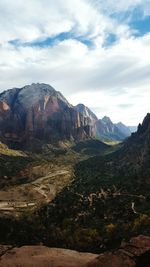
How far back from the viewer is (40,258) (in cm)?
4003

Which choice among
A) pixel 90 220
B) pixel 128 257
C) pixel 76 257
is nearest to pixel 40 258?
pixel 76 257

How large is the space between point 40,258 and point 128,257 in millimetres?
10688

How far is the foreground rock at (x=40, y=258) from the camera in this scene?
1502 inches

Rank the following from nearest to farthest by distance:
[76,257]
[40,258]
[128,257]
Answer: [128,257]
[40,258]
[76,257]

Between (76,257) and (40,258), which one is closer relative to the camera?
(40,258)

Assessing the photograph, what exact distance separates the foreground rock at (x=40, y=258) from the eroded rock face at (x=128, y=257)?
10.5ft

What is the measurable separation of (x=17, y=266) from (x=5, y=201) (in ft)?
341

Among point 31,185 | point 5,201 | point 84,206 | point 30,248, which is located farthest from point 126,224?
point 31,185

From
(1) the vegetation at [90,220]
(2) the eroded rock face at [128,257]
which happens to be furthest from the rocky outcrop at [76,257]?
(1) the vegetation at [90,220]

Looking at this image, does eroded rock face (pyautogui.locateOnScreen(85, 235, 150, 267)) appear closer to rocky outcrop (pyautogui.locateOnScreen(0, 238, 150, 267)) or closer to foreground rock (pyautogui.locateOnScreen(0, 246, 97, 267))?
rocky outcrop (pyautogui.locateOnScreen(0, 238, 150, 267))

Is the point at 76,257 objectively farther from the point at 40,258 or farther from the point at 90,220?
the point at 90,220

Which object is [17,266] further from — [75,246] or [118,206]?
[118,206]

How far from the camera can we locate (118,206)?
306 feet

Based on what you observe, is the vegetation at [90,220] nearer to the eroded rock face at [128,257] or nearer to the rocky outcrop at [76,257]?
the rocky outcrop at [76,257]
